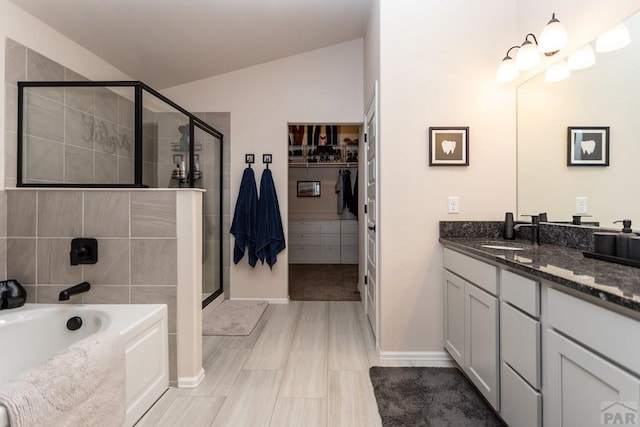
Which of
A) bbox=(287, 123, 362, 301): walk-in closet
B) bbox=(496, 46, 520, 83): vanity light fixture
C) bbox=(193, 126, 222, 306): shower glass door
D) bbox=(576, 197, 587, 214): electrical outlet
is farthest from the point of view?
bbox=(287, 123, 362, 301): walk-in closet

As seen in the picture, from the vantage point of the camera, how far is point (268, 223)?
3.46 m

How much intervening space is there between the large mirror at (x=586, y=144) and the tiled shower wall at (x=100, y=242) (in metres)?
2.35

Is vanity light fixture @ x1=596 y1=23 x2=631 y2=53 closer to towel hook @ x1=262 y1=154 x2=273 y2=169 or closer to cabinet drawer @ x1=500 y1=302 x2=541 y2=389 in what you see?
cabinet drawer @ x1=500 y1=302 x2=541 y2=389

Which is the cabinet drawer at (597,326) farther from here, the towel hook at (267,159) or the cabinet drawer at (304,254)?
the cabinet drawer at (304,254)

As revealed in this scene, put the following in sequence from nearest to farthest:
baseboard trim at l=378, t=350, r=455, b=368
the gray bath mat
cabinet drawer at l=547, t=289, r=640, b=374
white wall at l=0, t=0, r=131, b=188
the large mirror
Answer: cabinet drawer at l=547, t=289, r=640, b=374 → the large mirror → the gray bath mat → white wall at l=0, t=0, r=131, b=188 → baseboard trim at l=378, t=350, r=455, b=368

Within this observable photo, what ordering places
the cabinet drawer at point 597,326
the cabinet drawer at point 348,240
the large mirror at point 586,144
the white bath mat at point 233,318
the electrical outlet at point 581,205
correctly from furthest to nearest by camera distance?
the cabinet drawer at point 348,240 → the white bath mat at point 233,318 → the electrical outlet at point 581,205 → the large mirror at point 586,144 → the cabinet drawer at point 597,326

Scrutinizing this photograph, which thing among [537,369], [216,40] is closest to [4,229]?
[216,40]

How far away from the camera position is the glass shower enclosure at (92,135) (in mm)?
2010

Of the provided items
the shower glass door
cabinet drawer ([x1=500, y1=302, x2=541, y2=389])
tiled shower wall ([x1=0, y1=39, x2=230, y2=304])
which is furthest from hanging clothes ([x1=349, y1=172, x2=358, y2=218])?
cabinet drawer ([x1=500, y1=302, x2=541, y2=389])

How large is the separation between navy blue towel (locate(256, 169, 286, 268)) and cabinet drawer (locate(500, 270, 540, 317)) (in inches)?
97.3

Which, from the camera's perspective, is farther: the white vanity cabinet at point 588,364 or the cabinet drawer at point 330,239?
the cabinet drawer at point 330,239

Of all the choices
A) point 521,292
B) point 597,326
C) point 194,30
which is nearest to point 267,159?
point 194,30

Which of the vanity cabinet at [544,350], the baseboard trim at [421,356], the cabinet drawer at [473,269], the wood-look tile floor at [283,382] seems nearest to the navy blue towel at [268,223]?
the wood-look tile floor at [283,382]

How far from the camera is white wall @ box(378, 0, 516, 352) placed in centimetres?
219
